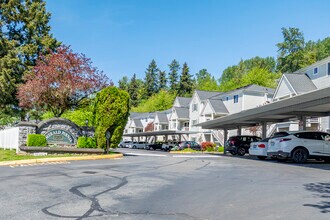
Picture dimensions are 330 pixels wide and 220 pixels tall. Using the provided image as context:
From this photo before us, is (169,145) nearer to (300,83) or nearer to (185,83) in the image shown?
(300,83)

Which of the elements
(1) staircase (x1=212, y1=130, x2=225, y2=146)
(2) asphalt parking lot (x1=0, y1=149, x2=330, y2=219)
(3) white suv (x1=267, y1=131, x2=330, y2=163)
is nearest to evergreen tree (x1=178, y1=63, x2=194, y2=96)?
Result: (1) staircase (x1=212, y1=130, x2=225, y2=146)

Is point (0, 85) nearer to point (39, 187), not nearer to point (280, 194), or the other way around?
point (39, 187)

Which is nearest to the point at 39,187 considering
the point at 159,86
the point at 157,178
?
the point at 157,178

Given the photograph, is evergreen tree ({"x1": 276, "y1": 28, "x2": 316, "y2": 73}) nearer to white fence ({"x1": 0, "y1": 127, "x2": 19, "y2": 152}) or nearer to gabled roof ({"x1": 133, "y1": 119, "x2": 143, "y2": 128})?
gabled roof ({"x1": 133, "y1": 119, "x2": 143, "y2": 128})

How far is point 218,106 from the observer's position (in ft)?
179

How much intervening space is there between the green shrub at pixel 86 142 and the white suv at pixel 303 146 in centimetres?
1239

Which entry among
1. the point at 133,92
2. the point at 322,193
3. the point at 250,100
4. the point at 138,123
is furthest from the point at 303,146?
the point at 133,92

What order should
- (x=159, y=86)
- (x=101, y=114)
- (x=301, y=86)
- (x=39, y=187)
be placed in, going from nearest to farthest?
(x=39, y=187) → (x=101, y=114) → (x=301, y=86) → (x=159, y=86)

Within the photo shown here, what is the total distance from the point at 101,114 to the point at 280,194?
1643 centimetres

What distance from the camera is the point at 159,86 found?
117438mm

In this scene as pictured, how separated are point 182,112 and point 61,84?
140ft

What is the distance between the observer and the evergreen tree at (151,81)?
116 metres

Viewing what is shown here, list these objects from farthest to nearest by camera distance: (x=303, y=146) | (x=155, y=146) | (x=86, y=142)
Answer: (x=155, y=146)
(x=86, y=142)
(x=303, y=146)

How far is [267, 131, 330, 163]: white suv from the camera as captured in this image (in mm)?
17484
